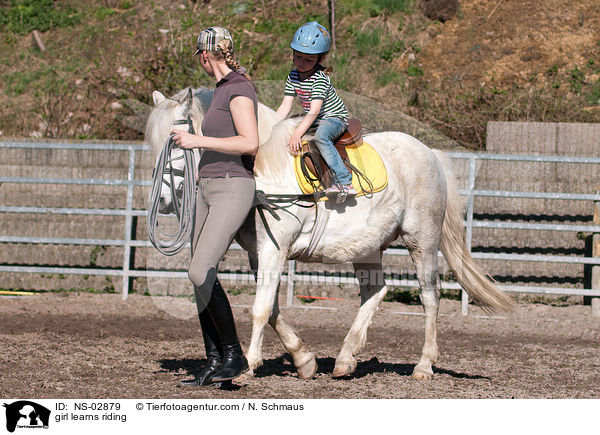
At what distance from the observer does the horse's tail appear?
5.49 metres

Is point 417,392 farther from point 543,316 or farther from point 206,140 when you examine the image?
point 543,316

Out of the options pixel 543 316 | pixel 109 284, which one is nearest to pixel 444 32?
pixel 543 316

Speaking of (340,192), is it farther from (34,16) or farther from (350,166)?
(34,16)

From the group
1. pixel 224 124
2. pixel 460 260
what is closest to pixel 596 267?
pixel 460 260

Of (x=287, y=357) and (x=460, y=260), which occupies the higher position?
(x=460, y=260)

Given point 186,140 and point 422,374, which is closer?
point 186,140

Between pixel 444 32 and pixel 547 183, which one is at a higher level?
pixel 444 32

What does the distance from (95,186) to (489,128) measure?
5083mm

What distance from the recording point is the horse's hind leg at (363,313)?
189 inches

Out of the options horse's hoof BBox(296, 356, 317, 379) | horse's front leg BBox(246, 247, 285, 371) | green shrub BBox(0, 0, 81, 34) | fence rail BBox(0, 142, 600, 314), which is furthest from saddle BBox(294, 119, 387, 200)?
green shrub BBox(0, 0, 81, 34)

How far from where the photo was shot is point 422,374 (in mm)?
4934

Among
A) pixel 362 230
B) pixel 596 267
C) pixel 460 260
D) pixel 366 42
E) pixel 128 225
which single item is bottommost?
pixel 596 267

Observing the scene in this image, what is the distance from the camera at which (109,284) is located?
8.98m
